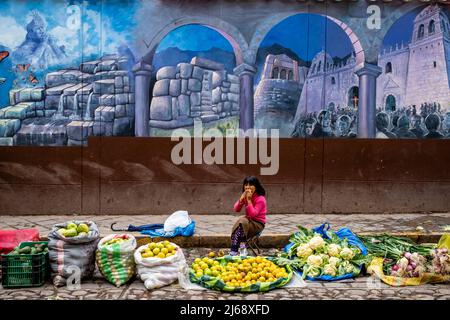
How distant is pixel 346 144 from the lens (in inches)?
375

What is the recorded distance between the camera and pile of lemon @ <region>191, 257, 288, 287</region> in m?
5.84

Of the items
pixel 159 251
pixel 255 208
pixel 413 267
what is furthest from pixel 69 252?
pixel 413 267

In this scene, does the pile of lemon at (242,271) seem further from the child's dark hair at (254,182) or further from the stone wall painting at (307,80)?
the stone wall painting at (307,80)

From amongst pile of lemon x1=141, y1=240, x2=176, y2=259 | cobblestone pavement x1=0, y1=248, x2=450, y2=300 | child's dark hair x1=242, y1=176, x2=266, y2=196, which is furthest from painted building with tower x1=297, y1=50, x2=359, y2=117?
Result: pile of lemon x1=141, y1=240, x2=176, y2=259

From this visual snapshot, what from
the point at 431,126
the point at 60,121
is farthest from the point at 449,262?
the point at 60,121

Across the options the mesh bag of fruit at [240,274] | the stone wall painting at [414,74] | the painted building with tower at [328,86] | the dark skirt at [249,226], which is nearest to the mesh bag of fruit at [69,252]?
the mesh bag of fruit at [240,274]

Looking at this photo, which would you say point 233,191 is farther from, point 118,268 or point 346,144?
point 118,268

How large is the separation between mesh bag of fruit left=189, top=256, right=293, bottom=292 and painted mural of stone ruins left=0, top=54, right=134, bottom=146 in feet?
13.2

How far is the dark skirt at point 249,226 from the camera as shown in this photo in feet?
22.9

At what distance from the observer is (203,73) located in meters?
9.50

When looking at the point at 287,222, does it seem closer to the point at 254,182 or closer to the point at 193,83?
the point at 254,182

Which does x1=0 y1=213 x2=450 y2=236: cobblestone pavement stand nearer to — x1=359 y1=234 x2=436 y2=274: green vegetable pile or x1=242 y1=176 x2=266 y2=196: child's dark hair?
x1=359 y1=234 x2=436 y2=274: green vegetable pile

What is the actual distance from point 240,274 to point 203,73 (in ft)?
15.3

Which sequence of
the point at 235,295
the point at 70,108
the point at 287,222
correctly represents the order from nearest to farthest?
1. the point at 235,295
2. the point at 287,222
3. the point at 70,108
